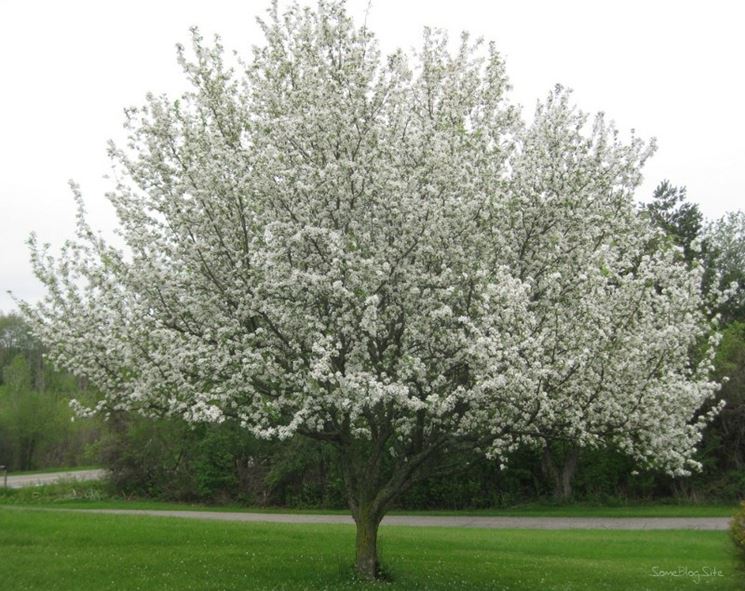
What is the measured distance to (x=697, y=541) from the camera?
64.8ft

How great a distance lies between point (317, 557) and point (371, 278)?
7767 millimetres

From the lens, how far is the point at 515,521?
87.2 ft

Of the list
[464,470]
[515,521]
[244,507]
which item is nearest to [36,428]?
[244,507]

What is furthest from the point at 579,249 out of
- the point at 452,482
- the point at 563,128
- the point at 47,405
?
the point at 47,405

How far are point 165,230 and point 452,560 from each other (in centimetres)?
984

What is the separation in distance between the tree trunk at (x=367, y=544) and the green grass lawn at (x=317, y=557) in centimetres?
38

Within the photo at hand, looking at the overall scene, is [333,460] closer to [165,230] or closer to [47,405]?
[165,230]

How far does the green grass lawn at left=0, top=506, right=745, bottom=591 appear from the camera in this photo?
13.0 m

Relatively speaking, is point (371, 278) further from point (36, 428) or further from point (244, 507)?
point (36, 428)

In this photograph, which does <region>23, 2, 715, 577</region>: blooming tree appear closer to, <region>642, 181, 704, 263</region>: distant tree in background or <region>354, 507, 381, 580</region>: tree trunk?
<region>354, 507, 381, 580</region>: tree trunk

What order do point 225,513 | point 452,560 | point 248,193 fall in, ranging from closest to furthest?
point 248,193 < point 452,560 < point 225,513

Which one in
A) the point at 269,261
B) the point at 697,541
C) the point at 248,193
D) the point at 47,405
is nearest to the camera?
the point at 269,261

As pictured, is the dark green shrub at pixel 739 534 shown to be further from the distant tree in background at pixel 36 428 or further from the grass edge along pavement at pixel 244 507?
the distant tree in background at pixel 36 428

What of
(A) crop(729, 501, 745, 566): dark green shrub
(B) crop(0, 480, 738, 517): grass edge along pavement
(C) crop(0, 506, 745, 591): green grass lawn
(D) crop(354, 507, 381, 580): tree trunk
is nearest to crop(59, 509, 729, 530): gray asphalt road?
(B) crop(0, 480, 738, 517): grass edge along pavement
